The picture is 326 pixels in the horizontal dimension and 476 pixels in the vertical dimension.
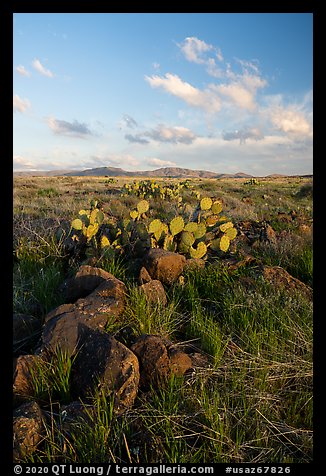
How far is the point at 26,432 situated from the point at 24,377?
434mm

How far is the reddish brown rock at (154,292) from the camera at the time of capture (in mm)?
2878

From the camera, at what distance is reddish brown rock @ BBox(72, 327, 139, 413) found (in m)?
1.93

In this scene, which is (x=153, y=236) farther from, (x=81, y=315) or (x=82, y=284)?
(x=81, y=315)

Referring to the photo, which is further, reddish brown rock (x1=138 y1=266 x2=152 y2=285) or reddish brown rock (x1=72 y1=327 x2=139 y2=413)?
reddish brown rock (x1=138 y1=266 x2=152 y2=285)

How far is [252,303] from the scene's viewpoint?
9.21 ft

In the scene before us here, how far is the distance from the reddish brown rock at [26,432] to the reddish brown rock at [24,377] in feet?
0.75

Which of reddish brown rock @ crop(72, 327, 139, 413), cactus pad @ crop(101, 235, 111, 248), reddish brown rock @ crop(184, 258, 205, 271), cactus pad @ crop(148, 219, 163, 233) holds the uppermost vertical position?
cactus pad @ crop(148, 219, 163, 233)

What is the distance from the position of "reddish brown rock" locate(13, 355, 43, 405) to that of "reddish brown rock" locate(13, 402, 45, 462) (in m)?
0.23

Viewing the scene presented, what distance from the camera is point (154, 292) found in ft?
9.65

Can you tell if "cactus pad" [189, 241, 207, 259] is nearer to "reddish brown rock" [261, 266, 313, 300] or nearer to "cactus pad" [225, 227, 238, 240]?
"cactus pad" [225, 227, 238, 240]

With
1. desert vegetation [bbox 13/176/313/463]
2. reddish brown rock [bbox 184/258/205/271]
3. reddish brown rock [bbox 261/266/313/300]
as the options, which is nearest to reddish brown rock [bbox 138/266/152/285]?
desert vegetation [bbox 13/176/313/463]

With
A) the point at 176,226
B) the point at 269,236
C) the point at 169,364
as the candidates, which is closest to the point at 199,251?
the point at 176,226

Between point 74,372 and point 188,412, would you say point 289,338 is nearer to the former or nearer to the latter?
point 188,412
